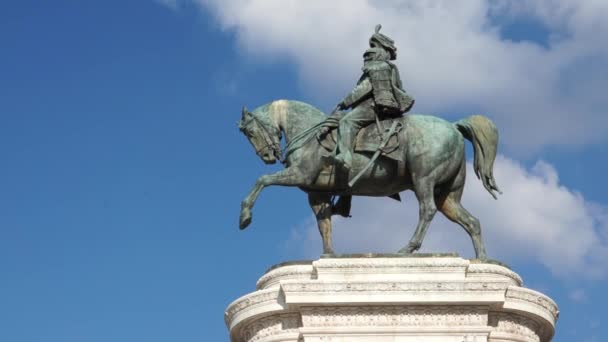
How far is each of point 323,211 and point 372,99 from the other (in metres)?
2.71

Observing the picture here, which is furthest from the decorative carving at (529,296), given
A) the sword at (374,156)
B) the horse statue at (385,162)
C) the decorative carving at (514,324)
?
the sword at (374,156)

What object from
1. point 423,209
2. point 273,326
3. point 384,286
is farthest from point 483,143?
point 273,326

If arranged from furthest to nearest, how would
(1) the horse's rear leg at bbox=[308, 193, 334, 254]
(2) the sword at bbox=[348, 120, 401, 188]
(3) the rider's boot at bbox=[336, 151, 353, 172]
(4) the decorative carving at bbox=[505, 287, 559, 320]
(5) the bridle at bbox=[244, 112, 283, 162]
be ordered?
(5) the bridle at bbox=[244, 112, 283, 162]
(1) the horse's rear leg at bbox=[308, 193, 334, 254]
(2) the sword at bbox=[348, 120, 401, 188]
(3) the rider's boot at bbox=[336, 151, 353, 172]
(4) the decorative carving at bbox=[505, 287, 559, 320]

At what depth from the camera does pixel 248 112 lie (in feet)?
112

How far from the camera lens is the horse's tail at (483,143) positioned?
33.9 meters

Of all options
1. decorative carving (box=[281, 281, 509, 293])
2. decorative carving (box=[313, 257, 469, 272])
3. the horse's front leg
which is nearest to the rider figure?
the horse's front leg

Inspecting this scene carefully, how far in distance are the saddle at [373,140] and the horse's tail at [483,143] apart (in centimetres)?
185

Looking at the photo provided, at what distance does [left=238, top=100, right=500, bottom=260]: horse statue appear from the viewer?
32.6 meters

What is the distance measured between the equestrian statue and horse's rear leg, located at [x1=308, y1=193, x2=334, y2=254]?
2 cm

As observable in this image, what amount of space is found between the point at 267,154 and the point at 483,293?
6.08 metres

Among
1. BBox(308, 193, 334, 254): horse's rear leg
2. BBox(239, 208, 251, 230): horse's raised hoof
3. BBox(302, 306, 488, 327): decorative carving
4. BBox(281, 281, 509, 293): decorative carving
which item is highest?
BBox(308, 193, 334, 254): horse's rear leg

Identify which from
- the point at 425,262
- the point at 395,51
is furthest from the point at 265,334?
the point at 395,51

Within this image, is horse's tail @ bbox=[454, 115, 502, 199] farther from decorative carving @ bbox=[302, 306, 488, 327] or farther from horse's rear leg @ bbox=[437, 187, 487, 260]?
decorative carving @ bbox=[302, 306, 488, 327]

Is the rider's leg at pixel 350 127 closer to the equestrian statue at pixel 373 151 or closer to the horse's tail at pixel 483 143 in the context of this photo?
the equestrian statue at pixel 373 151
